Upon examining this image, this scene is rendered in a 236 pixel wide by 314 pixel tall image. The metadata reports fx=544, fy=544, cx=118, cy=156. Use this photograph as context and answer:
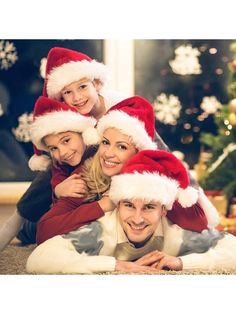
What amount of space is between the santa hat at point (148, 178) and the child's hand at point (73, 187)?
121 mm

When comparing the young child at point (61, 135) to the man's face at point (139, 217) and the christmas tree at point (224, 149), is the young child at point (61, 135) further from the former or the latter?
the christmas tree at point (224, 149)

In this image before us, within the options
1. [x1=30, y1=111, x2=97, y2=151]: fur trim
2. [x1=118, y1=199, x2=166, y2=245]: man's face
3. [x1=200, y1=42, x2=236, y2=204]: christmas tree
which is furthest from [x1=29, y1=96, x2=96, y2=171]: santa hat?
[x1=200, y1=42, x2=236, y2=204]: christmas tree

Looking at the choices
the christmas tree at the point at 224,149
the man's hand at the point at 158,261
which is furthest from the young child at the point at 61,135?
the christmas tree at the point at 224,149

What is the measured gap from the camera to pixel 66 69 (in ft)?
7.52

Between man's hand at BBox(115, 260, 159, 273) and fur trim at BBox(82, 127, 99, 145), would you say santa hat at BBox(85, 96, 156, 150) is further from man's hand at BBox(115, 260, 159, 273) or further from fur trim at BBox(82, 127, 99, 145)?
man's hand at BBox(115, 260, 159, 273)

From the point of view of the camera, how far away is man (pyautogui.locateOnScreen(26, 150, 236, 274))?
223 centimetres

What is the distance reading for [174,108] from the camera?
2.66 metres

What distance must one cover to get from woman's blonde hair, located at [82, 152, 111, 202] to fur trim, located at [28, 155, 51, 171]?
17 centimetres

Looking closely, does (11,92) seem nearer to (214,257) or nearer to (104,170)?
(104,170)

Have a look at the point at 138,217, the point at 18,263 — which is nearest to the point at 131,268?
the point at 138,217
